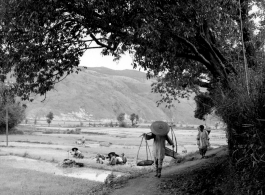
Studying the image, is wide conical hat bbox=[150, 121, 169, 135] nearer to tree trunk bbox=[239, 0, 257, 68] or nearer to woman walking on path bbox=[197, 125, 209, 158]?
tree trunk bbox=[239, 0, 257, 68]

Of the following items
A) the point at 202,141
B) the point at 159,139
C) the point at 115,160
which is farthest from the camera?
the point at 115,160

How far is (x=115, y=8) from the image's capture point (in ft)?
35.7

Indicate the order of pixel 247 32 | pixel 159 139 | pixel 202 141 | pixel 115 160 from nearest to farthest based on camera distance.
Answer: pixel 159 139 < pixel 247 32 < pixel 202 141 < pixel 115 160

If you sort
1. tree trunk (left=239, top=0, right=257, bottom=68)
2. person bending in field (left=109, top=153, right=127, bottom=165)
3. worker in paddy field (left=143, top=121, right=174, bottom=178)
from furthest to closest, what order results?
person bending in field (left=109, top=153, right=127, bottom=165) < tree trunk (left=239, top=0, right=257, bottom=68) < worker in paddy field (left=143, top=121, right=174, bottom=178)

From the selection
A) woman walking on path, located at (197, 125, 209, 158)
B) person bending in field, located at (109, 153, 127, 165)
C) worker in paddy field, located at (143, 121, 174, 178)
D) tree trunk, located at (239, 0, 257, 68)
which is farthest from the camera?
person bending in field, located at (109, 153, 127, 165)

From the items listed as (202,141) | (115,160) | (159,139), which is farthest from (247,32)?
(115,160)

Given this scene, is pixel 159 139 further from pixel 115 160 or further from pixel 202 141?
pixel 115 160

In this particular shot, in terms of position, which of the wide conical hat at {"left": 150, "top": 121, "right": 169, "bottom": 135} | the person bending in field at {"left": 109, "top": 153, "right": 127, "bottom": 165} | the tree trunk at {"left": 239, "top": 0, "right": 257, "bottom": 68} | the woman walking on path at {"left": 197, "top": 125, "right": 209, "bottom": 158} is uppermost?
the tree trunk at {"left": 239, "top": 0, "right": 257, "bottom": 68}


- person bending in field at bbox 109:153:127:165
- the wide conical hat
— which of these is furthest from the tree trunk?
person bending in field at bbox 109:153:127:165

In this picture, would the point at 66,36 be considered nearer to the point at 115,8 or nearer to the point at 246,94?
the point at 115,8

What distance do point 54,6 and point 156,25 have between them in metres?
3.76

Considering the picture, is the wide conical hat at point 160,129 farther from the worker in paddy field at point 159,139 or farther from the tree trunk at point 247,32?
the tree trunk at point 247,32

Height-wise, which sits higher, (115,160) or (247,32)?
(247,32)

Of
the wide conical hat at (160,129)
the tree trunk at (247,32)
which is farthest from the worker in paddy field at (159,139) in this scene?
the tree trunk at (247,32)
